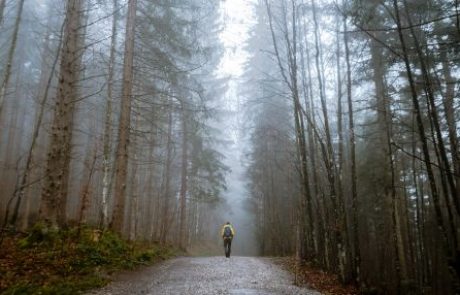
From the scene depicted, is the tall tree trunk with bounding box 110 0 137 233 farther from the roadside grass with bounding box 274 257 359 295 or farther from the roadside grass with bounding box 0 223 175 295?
A: the roadside grass with bounding box 274 257 359 295

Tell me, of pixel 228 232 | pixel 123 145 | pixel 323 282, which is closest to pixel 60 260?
pixel 123 145

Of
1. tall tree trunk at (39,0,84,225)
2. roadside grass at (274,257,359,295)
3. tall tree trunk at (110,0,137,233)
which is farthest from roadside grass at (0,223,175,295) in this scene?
roadside grass at (274,257,359,295)

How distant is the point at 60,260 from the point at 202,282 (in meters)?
3.25

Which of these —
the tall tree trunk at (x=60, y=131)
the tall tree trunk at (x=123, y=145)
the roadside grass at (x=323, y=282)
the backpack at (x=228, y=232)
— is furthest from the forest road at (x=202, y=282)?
the backpack at (x=228, y=232)

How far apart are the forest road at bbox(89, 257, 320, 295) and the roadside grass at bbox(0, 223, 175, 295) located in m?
0.47

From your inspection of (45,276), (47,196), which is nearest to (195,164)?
(47,196)

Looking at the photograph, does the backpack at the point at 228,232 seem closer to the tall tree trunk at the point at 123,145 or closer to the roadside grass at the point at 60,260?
the tall tree trunk at the point at 123,145

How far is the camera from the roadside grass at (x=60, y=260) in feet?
Answer: 20.9

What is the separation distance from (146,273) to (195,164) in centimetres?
1346

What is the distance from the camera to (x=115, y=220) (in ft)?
40.6

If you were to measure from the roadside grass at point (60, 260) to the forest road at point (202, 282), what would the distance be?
1.54 ft

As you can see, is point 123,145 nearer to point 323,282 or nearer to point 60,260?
point 60,260

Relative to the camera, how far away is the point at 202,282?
359 inches

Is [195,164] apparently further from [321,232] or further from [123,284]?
[123,284]
